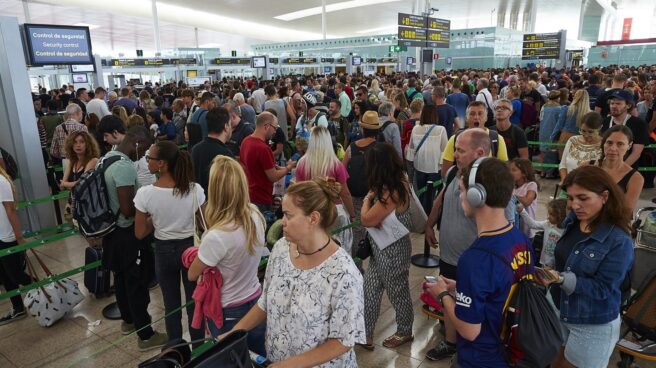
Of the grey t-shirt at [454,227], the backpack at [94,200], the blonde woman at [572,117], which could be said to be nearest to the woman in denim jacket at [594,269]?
the grey t-shirt at [454,227]

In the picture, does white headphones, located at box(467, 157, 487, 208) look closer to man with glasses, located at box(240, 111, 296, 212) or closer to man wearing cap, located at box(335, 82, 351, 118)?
man with glasses, located at box(240, 111, 296, 212)

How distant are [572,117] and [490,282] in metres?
7.01

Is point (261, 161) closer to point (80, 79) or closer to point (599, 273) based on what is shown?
point (599, 273)

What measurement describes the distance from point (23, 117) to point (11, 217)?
303 cm

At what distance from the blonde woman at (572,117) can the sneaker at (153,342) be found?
23.0ft

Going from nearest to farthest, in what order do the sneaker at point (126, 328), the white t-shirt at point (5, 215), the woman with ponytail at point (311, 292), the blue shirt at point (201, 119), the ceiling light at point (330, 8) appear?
the woman with ponytail at point (311, 292), the white t-shirt at point (5, 215), the sneaker at point (126, 328), the blue shirt at point (201, 119), the ceiling light at point (330, 8)

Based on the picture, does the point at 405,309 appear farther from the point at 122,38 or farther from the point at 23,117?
the point at 122,38

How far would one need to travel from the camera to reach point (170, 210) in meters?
3.04

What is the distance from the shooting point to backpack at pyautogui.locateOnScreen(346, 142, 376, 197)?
4172 millimetres

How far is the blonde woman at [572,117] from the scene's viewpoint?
7.38 meters

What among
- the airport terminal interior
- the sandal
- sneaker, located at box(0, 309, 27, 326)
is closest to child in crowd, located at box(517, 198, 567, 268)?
the airport terminal interior

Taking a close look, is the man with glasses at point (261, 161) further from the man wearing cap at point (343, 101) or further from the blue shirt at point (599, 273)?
the man wearing cap at point (343, 101)

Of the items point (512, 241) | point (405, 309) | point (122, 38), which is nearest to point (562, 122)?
point (405, 309)

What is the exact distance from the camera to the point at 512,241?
6.20ft
